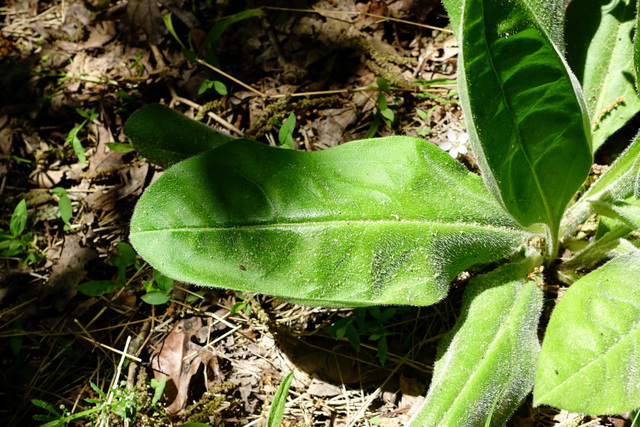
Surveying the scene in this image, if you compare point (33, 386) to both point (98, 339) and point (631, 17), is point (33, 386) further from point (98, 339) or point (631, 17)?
point (631, 17)

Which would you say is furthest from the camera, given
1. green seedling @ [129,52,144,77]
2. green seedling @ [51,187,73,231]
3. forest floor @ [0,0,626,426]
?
green seedling @ [129,52,144,77]

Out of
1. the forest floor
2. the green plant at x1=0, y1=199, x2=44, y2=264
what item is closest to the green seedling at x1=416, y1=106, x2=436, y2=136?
the forest floor

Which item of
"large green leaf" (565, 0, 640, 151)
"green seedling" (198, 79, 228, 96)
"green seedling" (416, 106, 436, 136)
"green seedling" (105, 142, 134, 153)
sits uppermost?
"large green leaf" (565, 0, 640, 151)

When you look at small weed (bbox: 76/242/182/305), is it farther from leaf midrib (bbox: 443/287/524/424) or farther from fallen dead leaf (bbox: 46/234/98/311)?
leaf midrib (bbox: 443/287/524/424)

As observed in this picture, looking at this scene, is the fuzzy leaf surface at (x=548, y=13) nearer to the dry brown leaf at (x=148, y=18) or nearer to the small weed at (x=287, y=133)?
the small weed at (x=287, y=133)

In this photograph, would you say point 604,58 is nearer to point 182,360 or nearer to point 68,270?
point 182,360

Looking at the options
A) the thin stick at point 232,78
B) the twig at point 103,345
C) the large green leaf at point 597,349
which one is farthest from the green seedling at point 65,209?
the large green leaf at point 597,349

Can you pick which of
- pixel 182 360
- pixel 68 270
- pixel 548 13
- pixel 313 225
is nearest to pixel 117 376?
pixel 182 360
